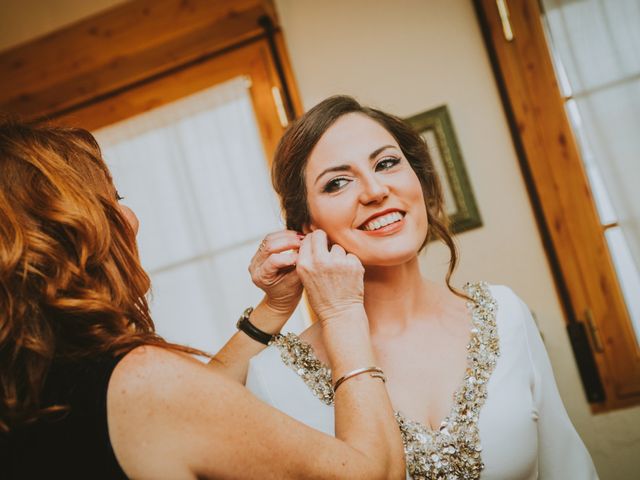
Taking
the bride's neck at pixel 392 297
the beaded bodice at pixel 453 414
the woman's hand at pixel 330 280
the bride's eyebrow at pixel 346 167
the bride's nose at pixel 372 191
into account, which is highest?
the bride's eyebrow at pixel 346 167

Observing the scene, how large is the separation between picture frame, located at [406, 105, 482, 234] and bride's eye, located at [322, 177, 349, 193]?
1.46 m

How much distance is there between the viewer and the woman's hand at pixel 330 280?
1.17 meters

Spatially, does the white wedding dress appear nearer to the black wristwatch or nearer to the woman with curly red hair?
the black wristwatch

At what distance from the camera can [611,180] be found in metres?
2.61

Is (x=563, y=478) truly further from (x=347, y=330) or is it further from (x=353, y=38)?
(x=353, y=38)

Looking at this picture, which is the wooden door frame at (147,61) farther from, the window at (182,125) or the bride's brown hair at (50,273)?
the bride's brown hair at (50,273)

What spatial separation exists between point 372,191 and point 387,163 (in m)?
0.15

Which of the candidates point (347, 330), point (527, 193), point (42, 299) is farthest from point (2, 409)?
point (527, 193)

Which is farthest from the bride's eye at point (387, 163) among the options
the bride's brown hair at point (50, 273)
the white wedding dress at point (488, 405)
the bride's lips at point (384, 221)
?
the bride's brown hair at point (50, 273)

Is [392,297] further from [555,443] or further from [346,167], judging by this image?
[555,443]

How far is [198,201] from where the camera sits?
3.23 metres

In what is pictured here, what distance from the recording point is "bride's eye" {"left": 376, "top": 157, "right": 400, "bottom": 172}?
1.42 metres

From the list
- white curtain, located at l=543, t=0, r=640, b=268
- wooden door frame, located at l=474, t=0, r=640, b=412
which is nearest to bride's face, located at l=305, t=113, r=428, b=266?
wooden door frame, located at l=474, t=0, r=640, b=412

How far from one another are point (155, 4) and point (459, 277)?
7.66 ft
